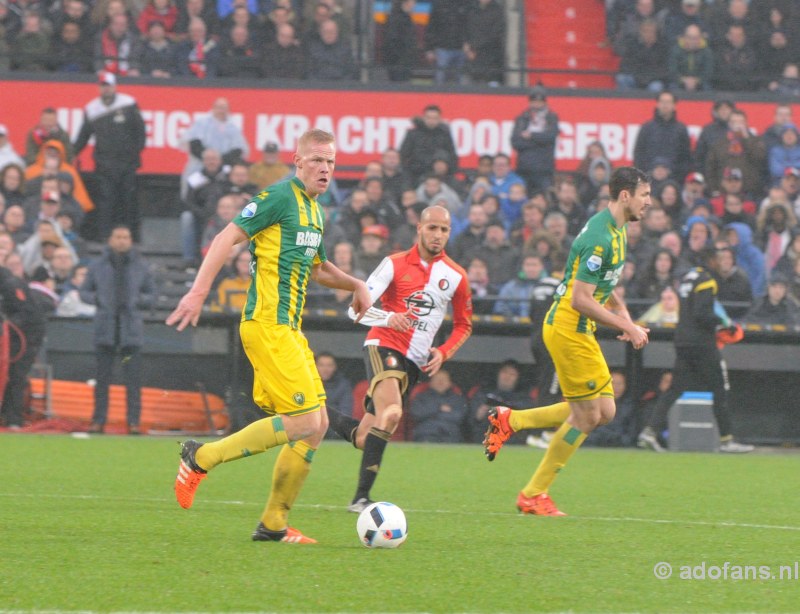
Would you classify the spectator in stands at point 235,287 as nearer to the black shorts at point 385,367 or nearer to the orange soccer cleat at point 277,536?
the black shorts at point 385,367

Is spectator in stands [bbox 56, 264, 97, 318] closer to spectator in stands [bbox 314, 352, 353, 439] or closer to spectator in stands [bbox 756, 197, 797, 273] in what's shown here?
spectator in stands [bbox 314, 352, 353, 439]

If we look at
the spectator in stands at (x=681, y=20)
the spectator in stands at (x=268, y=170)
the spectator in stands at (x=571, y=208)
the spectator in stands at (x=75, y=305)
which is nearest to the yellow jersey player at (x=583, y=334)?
the spectator in stands at (x=75, y=305)

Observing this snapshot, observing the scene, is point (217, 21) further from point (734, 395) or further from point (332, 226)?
point (734, 395)

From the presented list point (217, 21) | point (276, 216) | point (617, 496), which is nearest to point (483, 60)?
point (217, 21)

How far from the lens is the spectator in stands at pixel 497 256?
1742 cm

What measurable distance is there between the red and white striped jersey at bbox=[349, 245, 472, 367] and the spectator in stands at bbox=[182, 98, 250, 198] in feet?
30.9

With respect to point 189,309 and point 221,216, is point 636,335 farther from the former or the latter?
point 221,216

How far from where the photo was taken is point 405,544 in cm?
784

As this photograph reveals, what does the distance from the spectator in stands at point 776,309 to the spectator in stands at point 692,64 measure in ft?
17.1

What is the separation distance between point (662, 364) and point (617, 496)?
5.99 metres

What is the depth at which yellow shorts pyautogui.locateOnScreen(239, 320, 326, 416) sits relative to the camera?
24.3 feet


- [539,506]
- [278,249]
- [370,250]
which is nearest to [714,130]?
[370,250]

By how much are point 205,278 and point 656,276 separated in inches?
431

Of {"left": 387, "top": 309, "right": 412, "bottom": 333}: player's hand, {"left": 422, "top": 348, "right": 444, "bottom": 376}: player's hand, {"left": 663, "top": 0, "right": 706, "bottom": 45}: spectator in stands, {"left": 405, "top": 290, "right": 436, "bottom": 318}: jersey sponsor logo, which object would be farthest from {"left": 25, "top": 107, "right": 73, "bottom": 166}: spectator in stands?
{"left": 387, "top": 309, "right": 412, "bottom": 333}: player's hand
